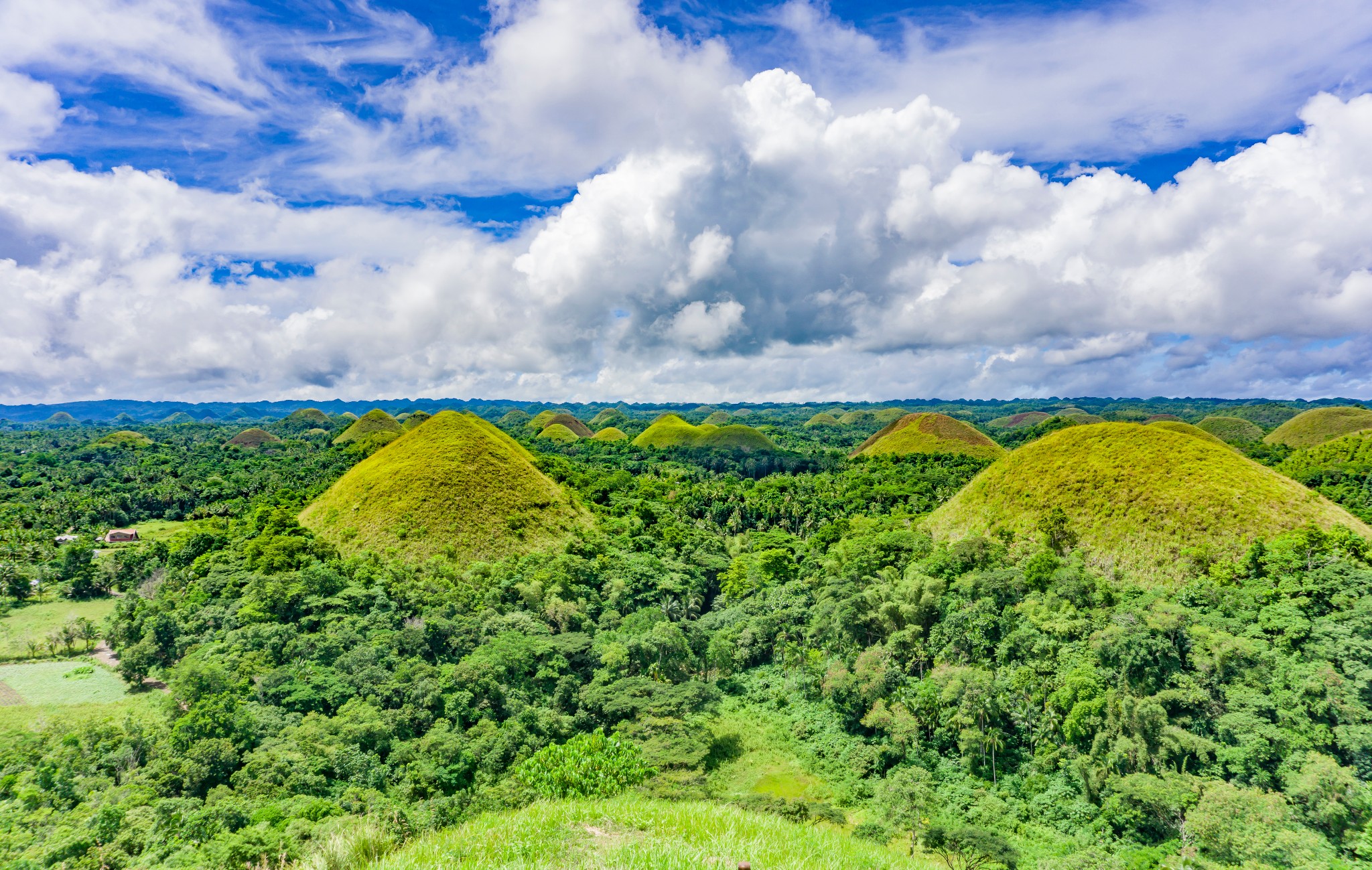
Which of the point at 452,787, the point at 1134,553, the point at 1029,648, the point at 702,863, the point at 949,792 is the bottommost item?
the point at 949,792

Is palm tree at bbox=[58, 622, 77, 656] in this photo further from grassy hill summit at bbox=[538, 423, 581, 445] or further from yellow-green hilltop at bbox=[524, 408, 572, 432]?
yellow-green hilltop at bbox=[524, 408, 572, 432]

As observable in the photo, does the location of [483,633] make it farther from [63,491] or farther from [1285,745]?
[63,491]

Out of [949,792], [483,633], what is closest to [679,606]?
[483,633]

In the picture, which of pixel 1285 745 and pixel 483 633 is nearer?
pixel 1285 745

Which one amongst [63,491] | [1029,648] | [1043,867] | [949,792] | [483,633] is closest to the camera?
[1043,867]

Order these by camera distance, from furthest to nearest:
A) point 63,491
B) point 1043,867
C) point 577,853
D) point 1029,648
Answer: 1. point 63,491
2. point 1029,648
3. point 1043,867
4. point 577,853

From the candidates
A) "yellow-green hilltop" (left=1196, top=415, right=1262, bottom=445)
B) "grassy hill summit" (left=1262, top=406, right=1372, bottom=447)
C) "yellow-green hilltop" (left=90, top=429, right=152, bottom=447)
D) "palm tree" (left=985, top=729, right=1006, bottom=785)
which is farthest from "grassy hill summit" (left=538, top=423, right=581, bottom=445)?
"grassy hill summit" (left=1262, top=406, right=1372, bottom=447)

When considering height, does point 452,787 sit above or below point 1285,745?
below
